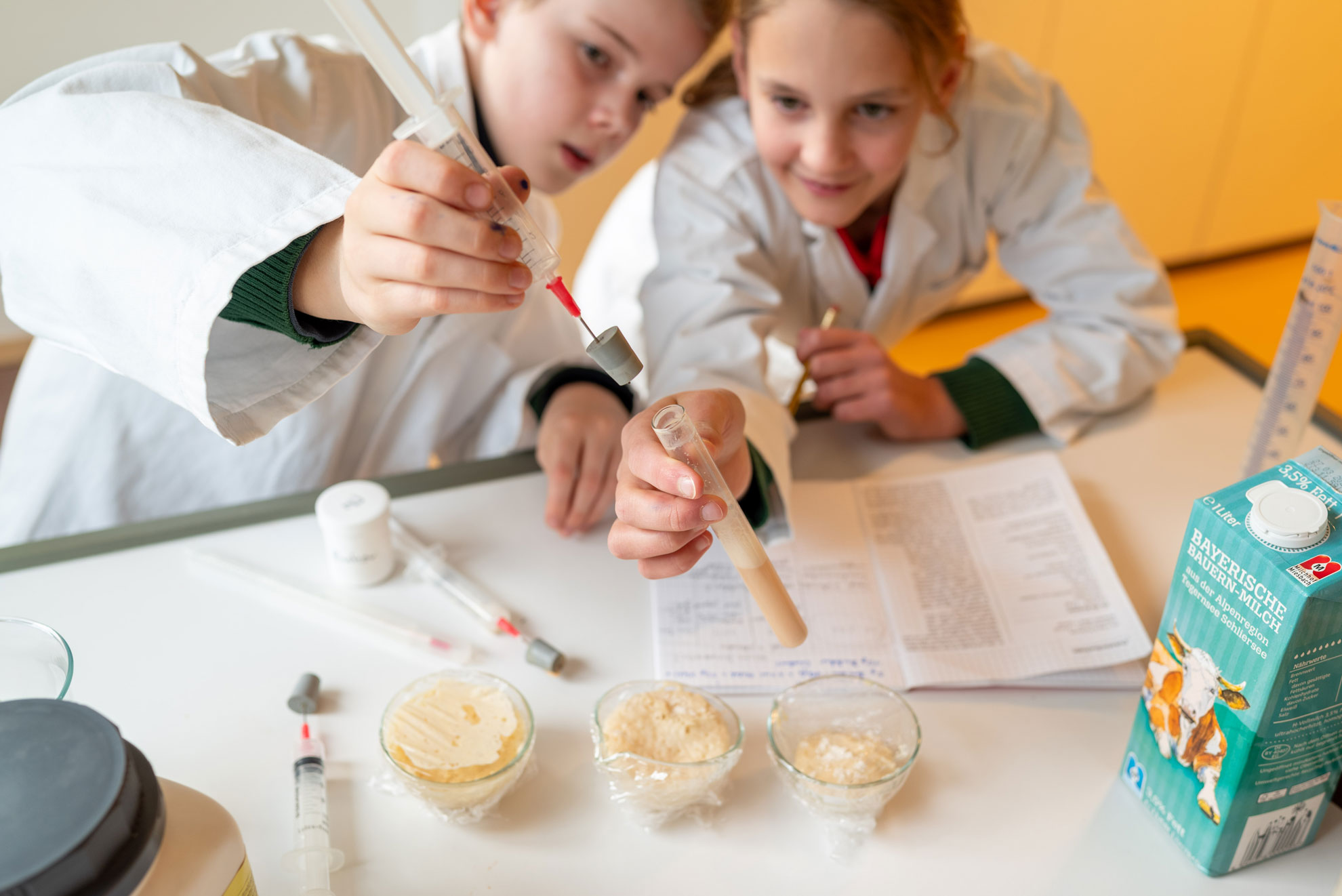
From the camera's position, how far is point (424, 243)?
0.57 metres

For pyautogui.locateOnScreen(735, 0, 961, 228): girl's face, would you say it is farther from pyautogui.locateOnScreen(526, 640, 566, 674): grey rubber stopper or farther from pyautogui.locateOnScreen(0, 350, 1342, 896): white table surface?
pyautogui.locateOnScreen(526, 640, 566, 674): grey rubber stopper

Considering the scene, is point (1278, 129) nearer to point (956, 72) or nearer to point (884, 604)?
point (956, 72)

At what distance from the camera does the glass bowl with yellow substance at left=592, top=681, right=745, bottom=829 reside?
671 mm

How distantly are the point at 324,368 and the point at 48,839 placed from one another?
1.26ft

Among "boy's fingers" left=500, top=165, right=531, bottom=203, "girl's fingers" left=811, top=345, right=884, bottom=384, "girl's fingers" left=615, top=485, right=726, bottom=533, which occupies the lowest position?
"girl's fingers" left=811, top=345, right=884, bottom=384

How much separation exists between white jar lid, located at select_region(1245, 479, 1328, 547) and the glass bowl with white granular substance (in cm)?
27

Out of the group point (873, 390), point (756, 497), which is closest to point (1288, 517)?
point (756, 497)

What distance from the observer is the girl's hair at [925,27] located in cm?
99

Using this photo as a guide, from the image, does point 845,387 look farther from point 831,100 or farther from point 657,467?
point 657,467

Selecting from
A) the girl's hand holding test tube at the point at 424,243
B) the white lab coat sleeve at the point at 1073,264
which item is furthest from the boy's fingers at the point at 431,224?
the white lab coat sleeve at the point at 1073,264

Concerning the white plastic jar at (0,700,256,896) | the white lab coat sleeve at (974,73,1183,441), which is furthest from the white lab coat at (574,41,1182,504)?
the white plastic jar at (0,700,256,896)

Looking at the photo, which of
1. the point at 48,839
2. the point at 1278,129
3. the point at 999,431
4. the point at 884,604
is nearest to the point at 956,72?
the point at 999,431

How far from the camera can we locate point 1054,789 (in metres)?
0.72

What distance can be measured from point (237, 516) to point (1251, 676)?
0.85m
